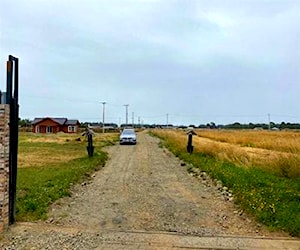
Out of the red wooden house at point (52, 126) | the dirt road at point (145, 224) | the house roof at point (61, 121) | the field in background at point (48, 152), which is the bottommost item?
the dirt road at point (145, 224)

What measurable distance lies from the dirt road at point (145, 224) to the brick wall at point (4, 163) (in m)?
0.30

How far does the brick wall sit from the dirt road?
303mm

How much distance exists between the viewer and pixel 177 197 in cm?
1119

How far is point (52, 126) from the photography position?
8369 centimetres

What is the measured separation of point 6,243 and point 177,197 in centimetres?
534

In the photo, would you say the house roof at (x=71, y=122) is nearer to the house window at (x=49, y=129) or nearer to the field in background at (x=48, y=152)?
the house window at (x=49, y=129)

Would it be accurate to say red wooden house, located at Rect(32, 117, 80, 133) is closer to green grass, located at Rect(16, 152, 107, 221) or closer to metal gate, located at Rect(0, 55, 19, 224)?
green grass, located at Rect(16, 152, 107, 221)

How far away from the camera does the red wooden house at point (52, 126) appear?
3255 inches

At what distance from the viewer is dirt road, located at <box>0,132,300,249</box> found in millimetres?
6891

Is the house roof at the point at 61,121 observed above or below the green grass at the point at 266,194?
above

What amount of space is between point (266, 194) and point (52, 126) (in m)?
76.8

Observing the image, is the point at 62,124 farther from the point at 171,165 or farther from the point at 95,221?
the point at 95,221

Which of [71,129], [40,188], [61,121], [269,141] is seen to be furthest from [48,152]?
[61,121]

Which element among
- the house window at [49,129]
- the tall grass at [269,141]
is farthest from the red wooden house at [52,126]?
the tall grass at [269,141]
